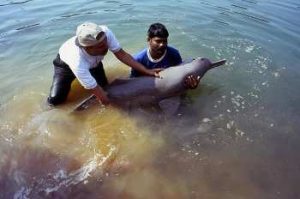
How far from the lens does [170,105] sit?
244 inches

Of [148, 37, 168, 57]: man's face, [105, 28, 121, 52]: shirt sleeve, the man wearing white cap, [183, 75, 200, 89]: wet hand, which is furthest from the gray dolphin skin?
[105, 28, 121, 52]: shirt sleeve

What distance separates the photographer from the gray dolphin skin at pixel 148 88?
19.9ft

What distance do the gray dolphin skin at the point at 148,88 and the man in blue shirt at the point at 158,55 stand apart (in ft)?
0.44

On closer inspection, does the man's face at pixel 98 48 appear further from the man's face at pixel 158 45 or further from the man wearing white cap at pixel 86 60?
the man's face at pixel 158 45

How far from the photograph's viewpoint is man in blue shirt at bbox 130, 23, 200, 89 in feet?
18.9

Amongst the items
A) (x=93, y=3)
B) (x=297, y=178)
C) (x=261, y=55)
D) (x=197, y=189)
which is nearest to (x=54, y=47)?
(x=93, y=3)

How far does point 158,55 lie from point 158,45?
1.04 feet

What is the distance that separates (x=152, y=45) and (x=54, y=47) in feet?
10.6

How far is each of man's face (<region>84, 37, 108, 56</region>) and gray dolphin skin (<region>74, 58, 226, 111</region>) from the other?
0.77 meters

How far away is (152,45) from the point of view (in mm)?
5879

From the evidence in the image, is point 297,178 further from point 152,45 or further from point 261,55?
point 261,55

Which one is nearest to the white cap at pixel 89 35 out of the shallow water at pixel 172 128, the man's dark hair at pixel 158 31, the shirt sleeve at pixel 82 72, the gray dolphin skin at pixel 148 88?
the shirt sleeve at pixel 82 72

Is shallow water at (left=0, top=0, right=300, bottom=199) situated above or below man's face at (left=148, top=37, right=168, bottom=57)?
below

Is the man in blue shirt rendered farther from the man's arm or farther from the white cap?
the white cap
